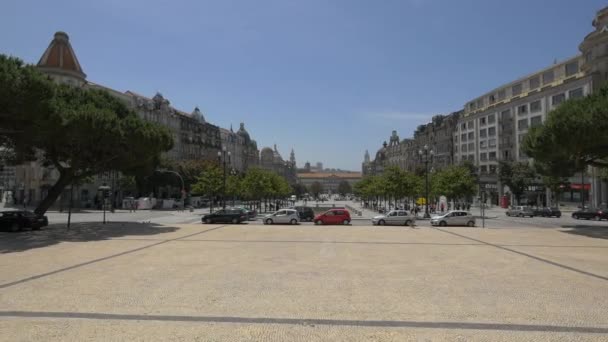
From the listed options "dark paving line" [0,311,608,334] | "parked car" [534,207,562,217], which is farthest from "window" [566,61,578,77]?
"dark paving line" [0,311,608,334]

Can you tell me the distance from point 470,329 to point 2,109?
85.1ft

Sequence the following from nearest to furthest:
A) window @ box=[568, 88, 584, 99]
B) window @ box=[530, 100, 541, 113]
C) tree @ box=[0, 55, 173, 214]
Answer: tree @ box=[0, 55, 173, 214], window @ box=[568, 88, 584, 99], window @ box=[530, 100, 541, 113]

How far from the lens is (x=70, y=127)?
27.9m

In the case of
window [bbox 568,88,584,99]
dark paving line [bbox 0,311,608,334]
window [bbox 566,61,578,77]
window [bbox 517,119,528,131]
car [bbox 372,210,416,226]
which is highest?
window [bbox 566,61,578,77]

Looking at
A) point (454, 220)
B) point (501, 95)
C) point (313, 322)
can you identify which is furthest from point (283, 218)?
point (501, 95)

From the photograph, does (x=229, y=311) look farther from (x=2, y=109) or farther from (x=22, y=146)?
(x=22, y=146)

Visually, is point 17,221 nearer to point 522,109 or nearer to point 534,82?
point 522,109

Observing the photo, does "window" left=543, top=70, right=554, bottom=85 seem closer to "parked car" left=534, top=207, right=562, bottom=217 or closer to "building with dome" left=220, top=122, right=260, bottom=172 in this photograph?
"parked car" left=534, top=207, right=562, bottom=217

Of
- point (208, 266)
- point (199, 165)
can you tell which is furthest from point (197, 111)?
point (208, 266)

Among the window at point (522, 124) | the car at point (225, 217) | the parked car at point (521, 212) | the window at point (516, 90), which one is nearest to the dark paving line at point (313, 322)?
the car at point (225, 217)

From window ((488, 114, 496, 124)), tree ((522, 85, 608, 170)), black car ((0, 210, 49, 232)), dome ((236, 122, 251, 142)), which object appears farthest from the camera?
dome ((236, 122, 251, 142))

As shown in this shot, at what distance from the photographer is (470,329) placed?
805cm

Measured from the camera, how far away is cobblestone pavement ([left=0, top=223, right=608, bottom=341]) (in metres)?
7.91

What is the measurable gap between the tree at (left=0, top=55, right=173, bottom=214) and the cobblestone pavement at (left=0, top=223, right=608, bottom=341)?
31.5 feet
